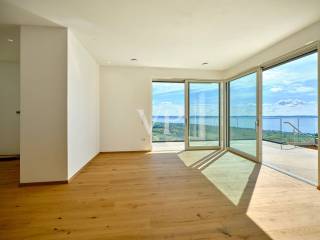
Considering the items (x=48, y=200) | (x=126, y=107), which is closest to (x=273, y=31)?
(x=126, y=107)

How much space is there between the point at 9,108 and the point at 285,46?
6.92 metres

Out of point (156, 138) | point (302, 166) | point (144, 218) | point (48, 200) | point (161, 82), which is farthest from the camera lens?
point (156, 138)

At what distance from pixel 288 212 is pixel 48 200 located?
10.3 feet

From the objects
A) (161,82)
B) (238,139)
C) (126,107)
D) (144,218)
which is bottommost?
(144,218)

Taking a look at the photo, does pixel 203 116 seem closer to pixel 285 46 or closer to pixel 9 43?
pixel 285 46

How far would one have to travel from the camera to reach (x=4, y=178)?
3.22 m

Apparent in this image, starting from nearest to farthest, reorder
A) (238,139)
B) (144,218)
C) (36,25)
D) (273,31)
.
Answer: (144,218) < (36,25) < (273,31) < (238,139)

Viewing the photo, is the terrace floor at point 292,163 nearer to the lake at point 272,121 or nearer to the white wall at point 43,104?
the lake at point 272,121

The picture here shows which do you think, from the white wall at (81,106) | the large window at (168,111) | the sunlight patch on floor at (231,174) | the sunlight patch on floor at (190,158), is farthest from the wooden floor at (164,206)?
the large window at (168,111)

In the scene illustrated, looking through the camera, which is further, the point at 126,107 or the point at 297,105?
the point at 297,105

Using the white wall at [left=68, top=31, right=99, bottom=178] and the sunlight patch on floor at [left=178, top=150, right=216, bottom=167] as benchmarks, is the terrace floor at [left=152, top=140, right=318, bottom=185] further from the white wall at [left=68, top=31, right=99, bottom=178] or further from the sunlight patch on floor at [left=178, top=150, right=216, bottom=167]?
the white wall at [left=68, top=31, right=99, bottom=178]

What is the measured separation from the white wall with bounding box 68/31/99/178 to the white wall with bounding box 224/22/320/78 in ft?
13.5

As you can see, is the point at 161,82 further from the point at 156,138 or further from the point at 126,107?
the point at 156,138

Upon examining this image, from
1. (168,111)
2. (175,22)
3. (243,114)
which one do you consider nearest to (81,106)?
(175,22)
